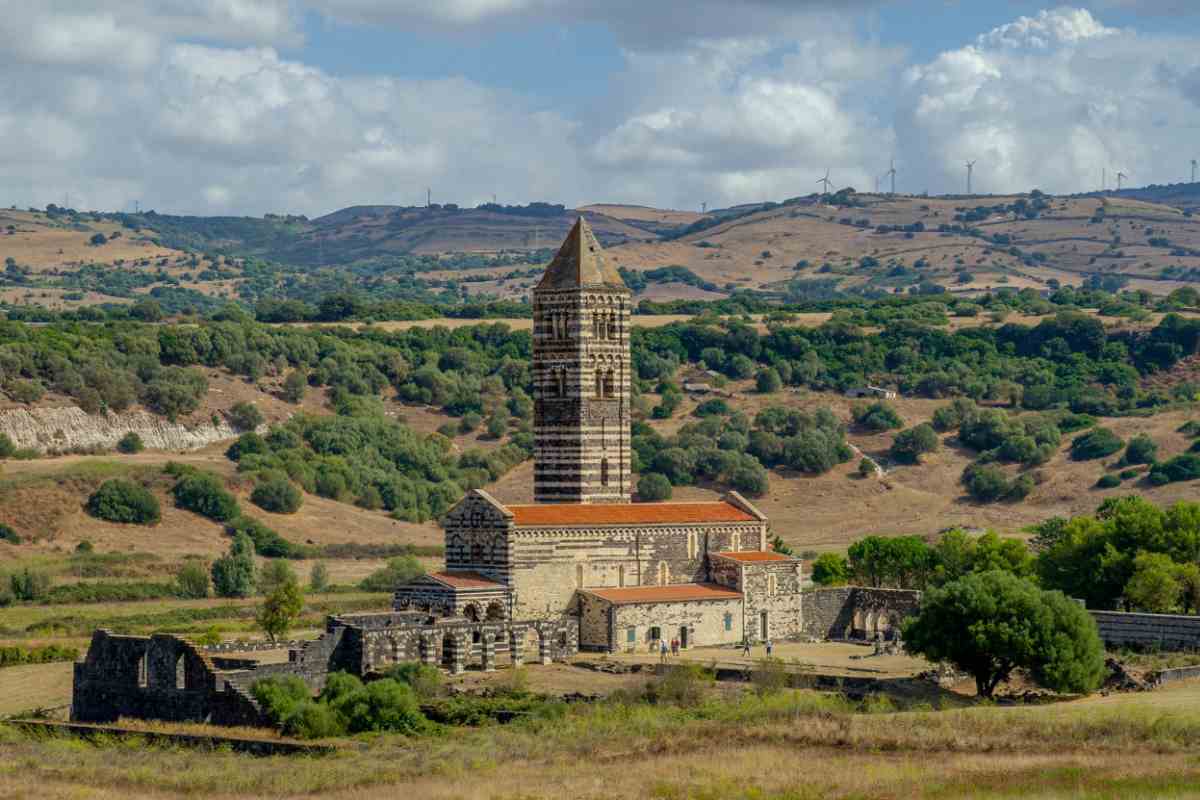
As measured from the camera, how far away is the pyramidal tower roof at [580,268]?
62.7 metres

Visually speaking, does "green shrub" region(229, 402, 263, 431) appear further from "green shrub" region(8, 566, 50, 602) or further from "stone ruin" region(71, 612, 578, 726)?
"stone ruin" region(71, 612, 578, 726)

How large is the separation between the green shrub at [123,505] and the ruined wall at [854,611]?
32062 millimetres

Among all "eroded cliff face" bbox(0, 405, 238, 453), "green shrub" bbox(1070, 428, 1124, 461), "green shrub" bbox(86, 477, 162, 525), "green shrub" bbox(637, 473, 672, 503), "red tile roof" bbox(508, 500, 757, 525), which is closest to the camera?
"red tile roof" bbox(508, 500, 757, 525)

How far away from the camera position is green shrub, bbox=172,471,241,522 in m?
87.6

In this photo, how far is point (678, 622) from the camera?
5772 centimetres

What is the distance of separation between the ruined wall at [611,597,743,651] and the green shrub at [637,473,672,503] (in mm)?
34267

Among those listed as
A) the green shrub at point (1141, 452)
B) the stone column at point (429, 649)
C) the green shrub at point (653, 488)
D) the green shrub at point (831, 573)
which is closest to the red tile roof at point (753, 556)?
the green shrub at point (831, 573)

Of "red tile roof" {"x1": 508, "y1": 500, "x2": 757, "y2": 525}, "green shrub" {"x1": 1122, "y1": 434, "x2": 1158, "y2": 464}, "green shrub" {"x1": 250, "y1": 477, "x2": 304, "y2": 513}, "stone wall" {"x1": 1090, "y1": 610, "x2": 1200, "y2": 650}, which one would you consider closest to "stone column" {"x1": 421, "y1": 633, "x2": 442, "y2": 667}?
"red tile roof" {"x1": 508, "y1": 500, "x2": 757, "y2": 525}

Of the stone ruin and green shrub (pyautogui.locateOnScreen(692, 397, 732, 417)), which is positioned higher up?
green shrub (pyautogui.locateOnScreen(692, 397, 732, 417))

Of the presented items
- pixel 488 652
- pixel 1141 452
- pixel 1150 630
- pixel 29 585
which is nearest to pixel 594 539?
pixel 488 652

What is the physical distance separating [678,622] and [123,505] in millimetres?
34527

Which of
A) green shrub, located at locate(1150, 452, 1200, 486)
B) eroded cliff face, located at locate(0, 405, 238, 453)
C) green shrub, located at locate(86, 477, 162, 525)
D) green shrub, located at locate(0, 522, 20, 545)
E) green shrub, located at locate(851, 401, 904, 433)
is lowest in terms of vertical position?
green shrub, located at locate(0, 522, 20, 545)

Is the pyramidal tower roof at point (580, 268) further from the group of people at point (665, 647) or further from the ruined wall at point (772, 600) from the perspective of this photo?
the group of people at point (665, 647)

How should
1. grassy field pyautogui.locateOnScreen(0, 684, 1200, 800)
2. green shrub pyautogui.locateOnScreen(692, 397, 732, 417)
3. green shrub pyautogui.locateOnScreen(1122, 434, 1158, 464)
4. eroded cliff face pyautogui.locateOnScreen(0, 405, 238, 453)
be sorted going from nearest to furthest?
1. grassy field pyautogui.locateOnScreen(0, 684, 1200, 800)
2. eroded cliff face pyautogui.locateOnScreen(0, 405, 238, 453)
3. green shrub pyautogui.locateOnScreen(1122, 434, 1158, 464)
4. green shrub pyautogui.locateOnScreen(692, 397, 732, 417)
